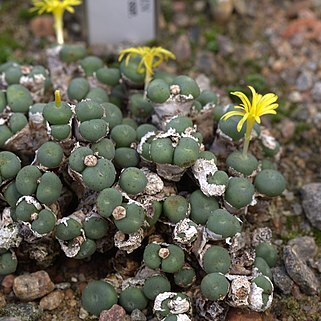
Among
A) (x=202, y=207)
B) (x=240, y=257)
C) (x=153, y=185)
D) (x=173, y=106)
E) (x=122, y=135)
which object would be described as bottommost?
(x=240, y=257)

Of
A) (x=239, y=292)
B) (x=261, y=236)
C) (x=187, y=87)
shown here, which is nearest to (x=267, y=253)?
(x=261, y=236)

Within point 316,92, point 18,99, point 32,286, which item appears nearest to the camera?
point 32,286

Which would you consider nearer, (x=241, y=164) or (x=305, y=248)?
(x=241, y=164)

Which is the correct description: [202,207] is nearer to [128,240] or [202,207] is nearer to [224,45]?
[128,240]

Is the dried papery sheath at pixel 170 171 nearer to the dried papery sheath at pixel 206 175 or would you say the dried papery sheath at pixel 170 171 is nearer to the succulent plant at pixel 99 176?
the dried papery sheath at pixel 206 175

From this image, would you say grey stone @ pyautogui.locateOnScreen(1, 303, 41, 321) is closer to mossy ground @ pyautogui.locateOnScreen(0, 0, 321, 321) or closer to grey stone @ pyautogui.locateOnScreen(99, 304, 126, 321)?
mossy ground @ pyautogui.locateOnScreen(0, 0, 321, 321)

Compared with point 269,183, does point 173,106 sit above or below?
above

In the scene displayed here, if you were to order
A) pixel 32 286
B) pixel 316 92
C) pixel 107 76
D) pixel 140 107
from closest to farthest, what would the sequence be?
pixel 32 286, pixel 140 107, pixel 107 76, pixel 316 92
